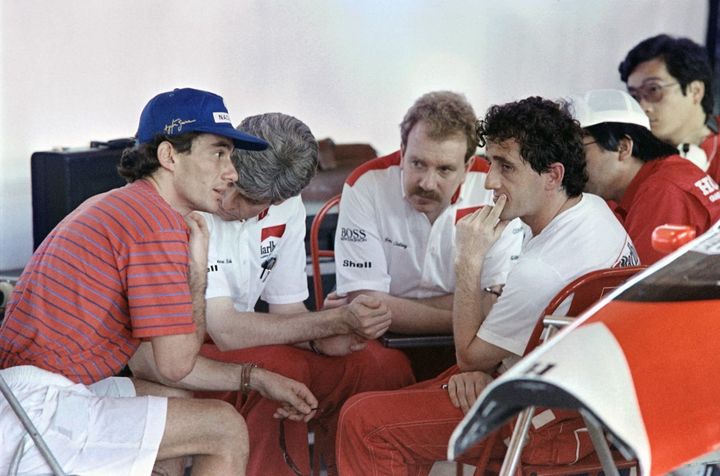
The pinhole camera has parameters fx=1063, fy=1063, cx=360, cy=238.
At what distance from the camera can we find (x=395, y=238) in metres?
3.45

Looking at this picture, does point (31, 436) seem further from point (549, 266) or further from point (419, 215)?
point (419, 215)

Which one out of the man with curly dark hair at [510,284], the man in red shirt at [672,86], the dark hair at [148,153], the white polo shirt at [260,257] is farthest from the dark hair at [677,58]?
the dark hair at [148,153]

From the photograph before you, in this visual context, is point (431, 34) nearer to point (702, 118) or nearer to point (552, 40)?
point (552, 40)

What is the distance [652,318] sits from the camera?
1945 millimetres

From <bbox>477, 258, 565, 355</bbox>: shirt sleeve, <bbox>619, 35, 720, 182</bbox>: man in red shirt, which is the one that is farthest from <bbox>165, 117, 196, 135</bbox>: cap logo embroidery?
<bbox>619, 35, 720, 182</bbox>: man in red shirt

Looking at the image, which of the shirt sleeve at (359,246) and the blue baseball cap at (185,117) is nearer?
the blue baseball cap at (185,117)

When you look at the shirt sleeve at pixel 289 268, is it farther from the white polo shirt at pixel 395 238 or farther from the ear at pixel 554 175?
the ear at pixel 554 175

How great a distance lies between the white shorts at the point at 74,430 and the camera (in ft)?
7.25

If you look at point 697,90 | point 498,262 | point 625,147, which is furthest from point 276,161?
point 697,90

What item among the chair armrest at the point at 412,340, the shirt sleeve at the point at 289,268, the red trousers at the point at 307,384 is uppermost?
the shirt sleeve at the point at 289,268

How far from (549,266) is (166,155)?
3.13 feet

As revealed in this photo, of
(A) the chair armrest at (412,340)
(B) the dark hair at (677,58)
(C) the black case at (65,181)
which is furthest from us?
(B) the dark hair at (677,58)

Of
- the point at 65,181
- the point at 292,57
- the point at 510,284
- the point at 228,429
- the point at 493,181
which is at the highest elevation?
the point at 292,57

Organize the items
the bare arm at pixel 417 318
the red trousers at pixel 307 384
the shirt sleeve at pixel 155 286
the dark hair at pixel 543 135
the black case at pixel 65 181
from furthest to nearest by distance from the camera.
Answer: the black case at pixel 65 181, the bare arm at pixel 417 318, the red trousers at pixel 307 384, the dark hair at pixel 543 135, the shirt sleeve at pixel 155 286
